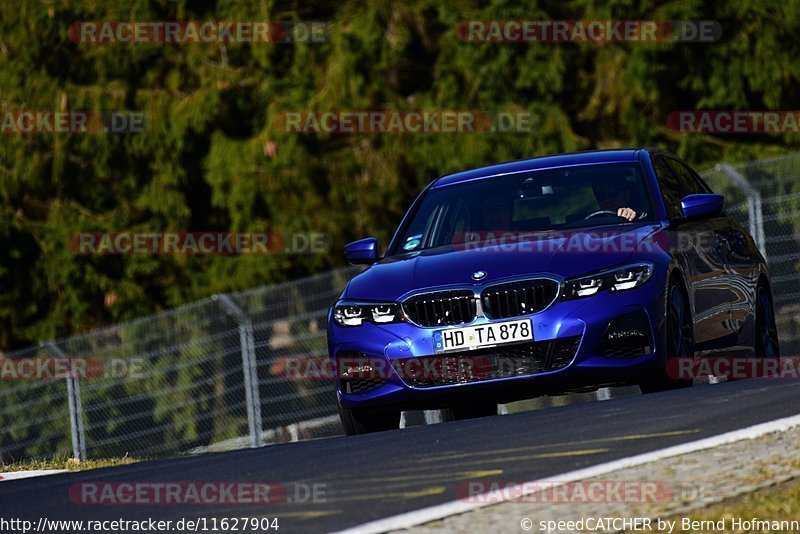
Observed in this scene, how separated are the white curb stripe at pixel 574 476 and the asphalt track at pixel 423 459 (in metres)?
0.11

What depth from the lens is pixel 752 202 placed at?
14367 mm

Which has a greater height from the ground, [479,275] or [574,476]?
[479,275]

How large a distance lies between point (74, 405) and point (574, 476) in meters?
9.90

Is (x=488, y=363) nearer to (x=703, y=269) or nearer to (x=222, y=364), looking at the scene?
(x=703, y=269)

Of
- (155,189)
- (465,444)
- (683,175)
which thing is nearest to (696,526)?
(465,444)

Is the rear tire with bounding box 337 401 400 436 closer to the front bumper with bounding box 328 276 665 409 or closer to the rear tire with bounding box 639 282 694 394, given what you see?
the front bumper with bounding box 328 276 665 409

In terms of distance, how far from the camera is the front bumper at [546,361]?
9.25 m

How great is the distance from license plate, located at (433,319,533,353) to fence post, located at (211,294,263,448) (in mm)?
5324

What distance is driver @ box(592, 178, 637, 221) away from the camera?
34.5ft

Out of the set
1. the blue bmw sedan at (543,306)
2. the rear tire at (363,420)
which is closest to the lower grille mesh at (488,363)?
the blue bmw sedan at (543,306)

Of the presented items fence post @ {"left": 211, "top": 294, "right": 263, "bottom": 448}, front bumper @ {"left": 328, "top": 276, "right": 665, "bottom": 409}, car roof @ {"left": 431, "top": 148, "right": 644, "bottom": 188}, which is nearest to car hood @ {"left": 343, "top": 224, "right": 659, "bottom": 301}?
front bumper @ {"left": 328, "top": 276, "right": 665, "bottom": 409}

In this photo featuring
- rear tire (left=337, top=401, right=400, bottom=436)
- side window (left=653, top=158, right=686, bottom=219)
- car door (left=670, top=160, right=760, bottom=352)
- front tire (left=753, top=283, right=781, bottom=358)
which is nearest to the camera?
rear tire (left=337, top=401, right=400, bottom=436)

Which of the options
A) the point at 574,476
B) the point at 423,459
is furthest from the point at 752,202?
the point at 574,476

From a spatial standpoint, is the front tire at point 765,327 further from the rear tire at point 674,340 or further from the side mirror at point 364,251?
the side mirror at point 364,251
